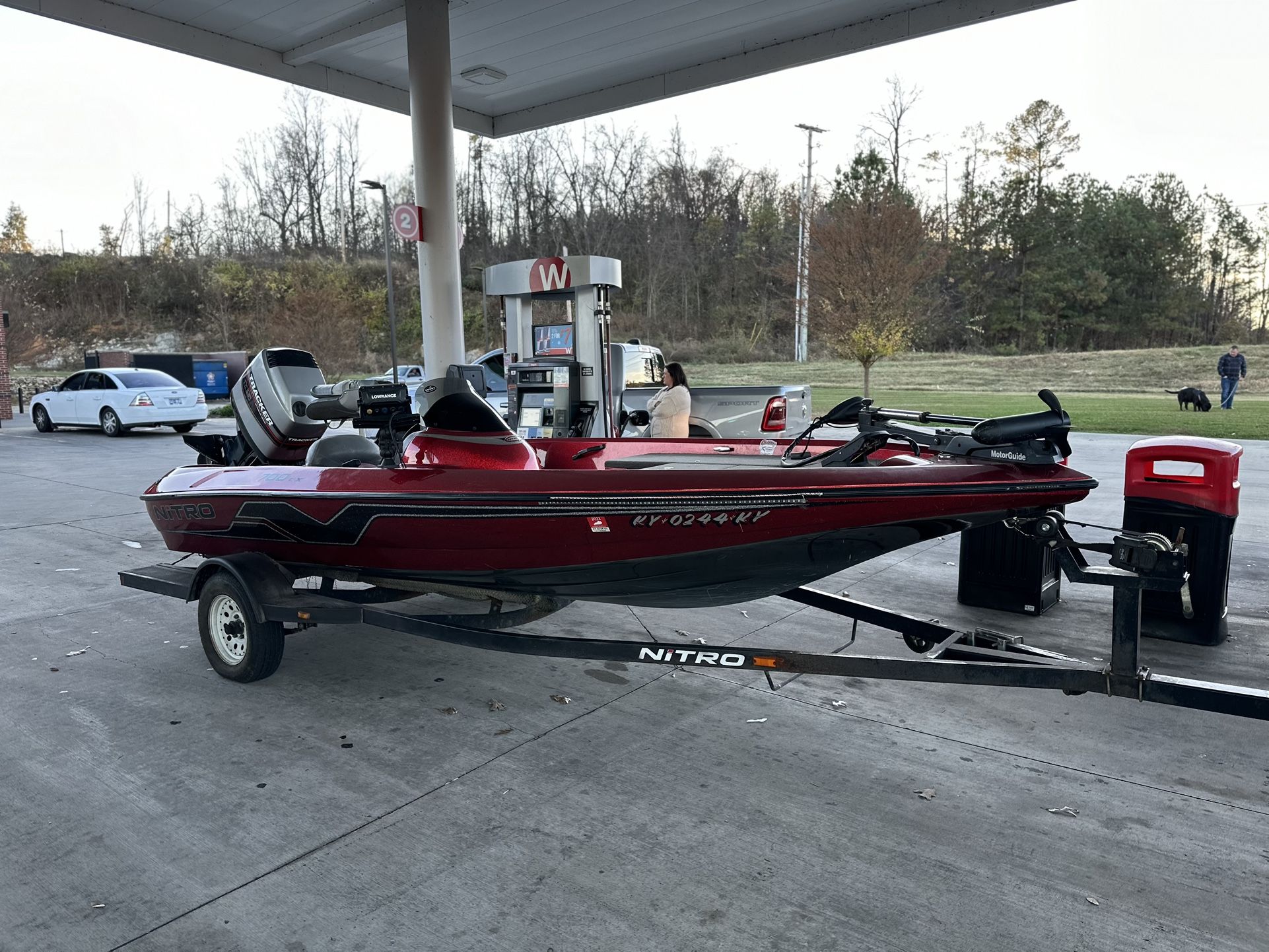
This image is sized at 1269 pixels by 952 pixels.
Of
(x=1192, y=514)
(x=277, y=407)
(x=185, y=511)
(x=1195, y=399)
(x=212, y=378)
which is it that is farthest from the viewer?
(x=212, y=378)

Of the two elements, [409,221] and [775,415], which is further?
[409,221]

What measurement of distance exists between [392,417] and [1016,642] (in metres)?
3.38

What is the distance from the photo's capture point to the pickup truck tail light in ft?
30.2

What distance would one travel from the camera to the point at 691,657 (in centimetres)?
325

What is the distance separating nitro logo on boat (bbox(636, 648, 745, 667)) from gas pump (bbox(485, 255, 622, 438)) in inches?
249

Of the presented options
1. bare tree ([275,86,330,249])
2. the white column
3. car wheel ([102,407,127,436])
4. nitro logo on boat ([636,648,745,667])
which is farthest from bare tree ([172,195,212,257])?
nitro logo on boat ([636,648,745,667])

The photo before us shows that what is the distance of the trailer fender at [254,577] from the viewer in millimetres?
3982

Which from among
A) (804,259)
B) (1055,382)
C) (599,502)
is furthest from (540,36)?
(1055,382)

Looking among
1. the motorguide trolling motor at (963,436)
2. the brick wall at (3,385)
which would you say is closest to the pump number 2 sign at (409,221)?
the motorguide trolling motor at (963,436)

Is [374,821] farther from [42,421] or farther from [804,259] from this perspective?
[804,259]

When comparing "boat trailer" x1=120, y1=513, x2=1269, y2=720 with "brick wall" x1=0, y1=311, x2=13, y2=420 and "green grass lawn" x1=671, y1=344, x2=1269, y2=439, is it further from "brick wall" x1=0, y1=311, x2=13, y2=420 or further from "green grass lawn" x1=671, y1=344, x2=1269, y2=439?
"brick wall" x1=0, y1=311, x2=13, y2=420

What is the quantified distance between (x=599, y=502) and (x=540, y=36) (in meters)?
8.99

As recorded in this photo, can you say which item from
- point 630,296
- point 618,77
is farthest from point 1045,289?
point 618,77

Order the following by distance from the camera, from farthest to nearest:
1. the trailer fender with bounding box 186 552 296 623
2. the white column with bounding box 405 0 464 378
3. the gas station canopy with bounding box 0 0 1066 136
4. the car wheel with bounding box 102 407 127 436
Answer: the car wheel with bounding box 102 407 127 436, the white column with bounding box 405 0 464 378, the gas station canopy with bounding box 0 0 1066 136, the trailer fender with bounding box 186 552 296 623
